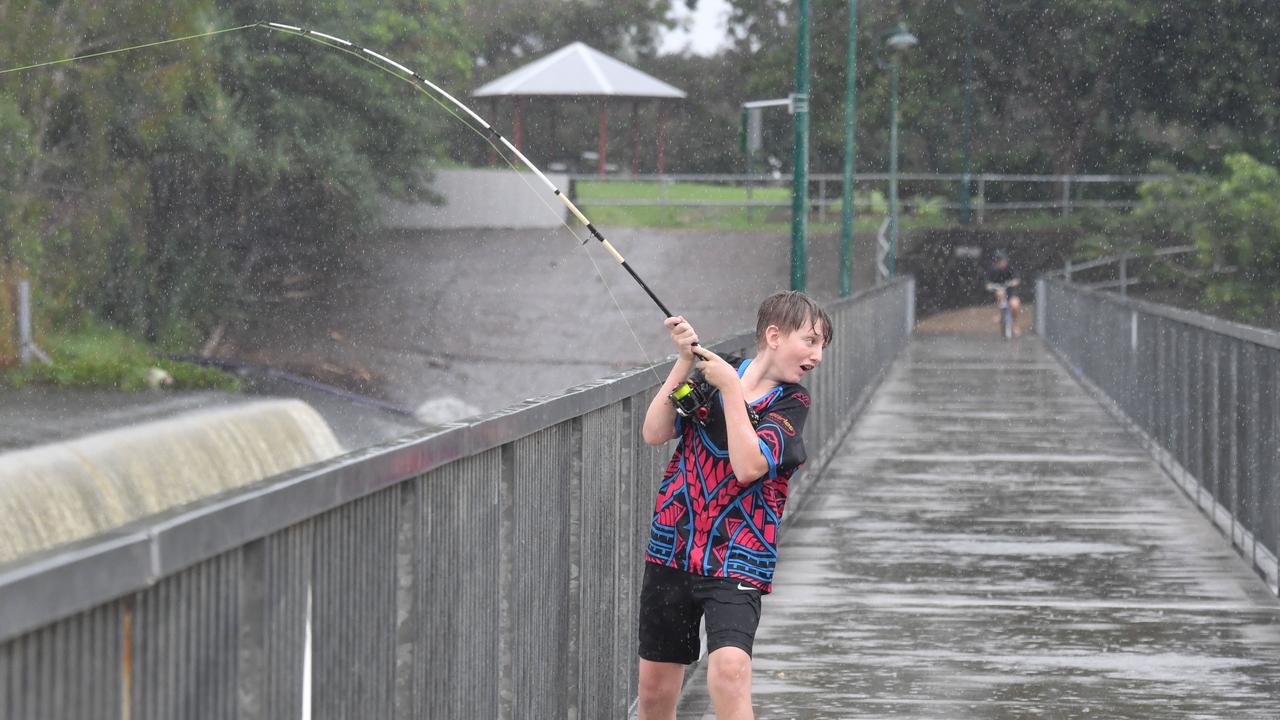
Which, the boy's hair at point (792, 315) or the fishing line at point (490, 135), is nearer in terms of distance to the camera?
the boy's hair at point (792, 315)

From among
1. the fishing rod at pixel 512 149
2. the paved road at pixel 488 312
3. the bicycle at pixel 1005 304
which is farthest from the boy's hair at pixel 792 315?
the bicycle at pixel 1005 304

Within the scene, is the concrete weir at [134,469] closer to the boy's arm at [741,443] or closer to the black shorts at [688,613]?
the black shorts at [688,613]

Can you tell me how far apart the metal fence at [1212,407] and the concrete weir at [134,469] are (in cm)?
747

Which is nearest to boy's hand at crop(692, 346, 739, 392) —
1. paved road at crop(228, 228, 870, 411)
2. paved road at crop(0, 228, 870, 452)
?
paved road at crop(0, 228, 870, 452)

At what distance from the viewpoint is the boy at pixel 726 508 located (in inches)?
188

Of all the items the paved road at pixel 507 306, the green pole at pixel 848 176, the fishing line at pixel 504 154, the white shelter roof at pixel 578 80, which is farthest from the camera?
the white shelter roof at pixel 578 80

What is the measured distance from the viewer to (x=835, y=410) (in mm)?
16688

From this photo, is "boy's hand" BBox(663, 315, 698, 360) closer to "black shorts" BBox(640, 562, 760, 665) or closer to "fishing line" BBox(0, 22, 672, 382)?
"fishing line" BBox(0, 22, 672, 382)

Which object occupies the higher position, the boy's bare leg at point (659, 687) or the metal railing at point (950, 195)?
the metal railing at point (950, 195)

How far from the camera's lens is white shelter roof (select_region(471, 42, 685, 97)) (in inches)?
2569

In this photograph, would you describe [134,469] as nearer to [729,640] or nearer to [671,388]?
[671,388]

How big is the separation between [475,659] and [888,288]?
23.9 meters

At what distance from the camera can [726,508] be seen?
491 centimetres

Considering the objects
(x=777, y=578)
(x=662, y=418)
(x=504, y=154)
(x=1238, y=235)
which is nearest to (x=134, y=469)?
(x=777, y=578)
